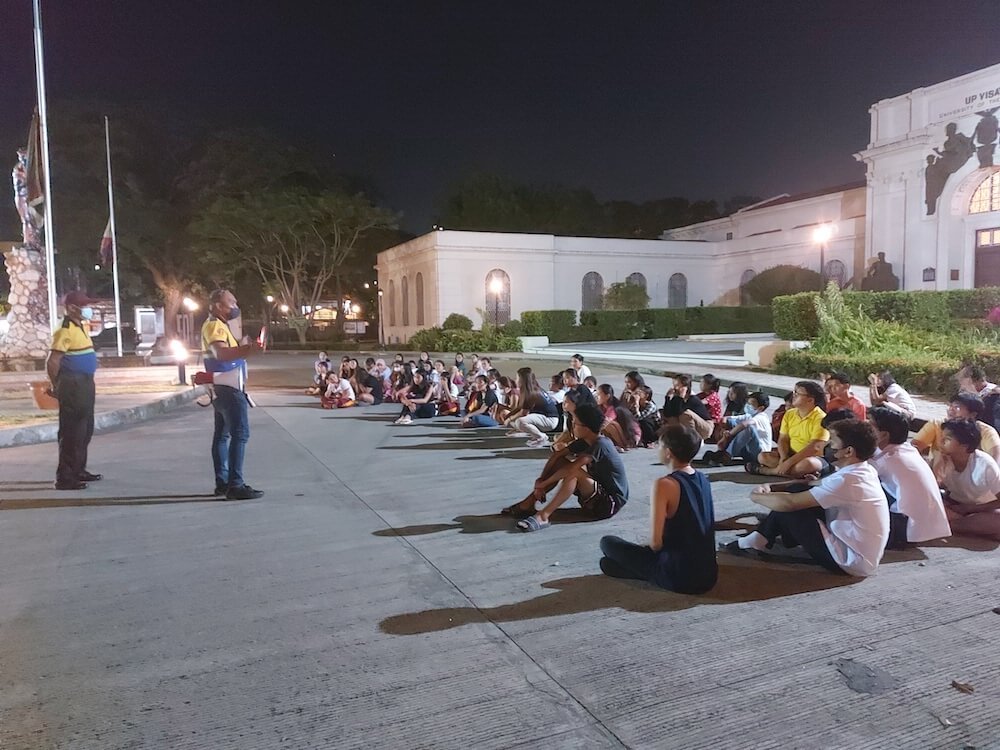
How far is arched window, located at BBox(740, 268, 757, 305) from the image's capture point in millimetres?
39166

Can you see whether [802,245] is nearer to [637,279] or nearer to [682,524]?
[637,279]

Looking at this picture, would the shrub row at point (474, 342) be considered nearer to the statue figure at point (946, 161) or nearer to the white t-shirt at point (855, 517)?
the statue figure at point (946, 161)

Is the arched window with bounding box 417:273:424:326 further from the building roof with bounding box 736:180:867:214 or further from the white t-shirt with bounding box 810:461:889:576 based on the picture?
the white t-shirt with bounding box 810:461:889:576

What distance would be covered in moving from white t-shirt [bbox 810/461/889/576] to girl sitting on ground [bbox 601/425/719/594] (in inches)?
30.8

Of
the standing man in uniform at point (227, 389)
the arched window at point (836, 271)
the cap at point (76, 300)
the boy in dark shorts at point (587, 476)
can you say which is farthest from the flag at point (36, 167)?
the arched window at point (836, 271)

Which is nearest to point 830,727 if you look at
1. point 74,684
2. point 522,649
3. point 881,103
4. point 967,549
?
point 522,649

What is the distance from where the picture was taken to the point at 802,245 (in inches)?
1463

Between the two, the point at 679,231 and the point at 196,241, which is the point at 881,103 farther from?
the point at 196,241

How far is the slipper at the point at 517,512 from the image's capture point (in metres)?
5.80

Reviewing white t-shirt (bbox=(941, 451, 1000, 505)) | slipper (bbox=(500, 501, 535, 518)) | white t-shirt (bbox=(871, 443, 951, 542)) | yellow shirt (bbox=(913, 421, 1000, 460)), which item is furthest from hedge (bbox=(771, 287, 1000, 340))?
slipper (bbox=(500, 501, 535, 518))

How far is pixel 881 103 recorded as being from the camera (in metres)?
30.5

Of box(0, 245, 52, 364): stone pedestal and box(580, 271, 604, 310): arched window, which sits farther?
box(580, 271, 604, 310): arched window

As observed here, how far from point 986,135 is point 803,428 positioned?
2706 cm

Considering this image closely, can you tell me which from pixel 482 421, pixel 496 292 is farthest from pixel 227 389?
pixel 496 292
